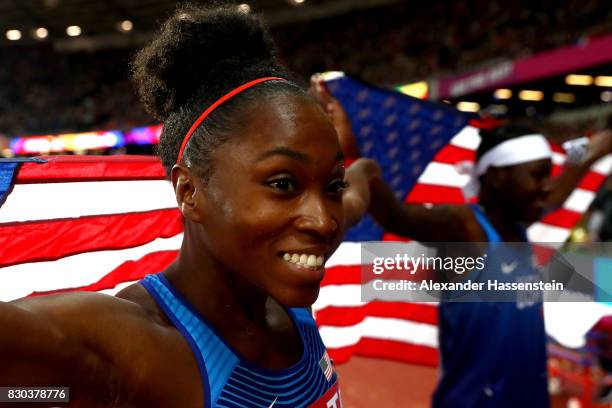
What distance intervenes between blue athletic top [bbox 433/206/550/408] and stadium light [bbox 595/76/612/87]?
12501 mm

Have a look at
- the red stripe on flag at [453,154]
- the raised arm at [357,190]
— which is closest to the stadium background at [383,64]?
the red stripe on flag at [453,154]

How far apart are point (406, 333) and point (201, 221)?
2.13m

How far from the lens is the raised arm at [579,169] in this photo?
3.39 meters

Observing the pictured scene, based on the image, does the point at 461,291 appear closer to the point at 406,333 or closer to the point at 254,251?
the point at 406,333

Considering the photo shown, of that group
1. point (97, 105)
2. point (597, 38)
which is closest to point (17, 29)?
point (97, 105)

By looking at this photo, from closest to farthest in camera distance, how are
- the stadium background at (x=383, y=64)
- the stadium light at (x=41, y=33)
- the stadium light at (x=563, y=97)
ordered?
1. the stadium background at (x=383, y=64)
2. the stadium light at (x=563, y=97)
3. the stadium light at (x=41, y=33)

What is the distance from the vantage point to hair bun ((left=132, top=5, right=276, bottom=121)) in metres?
1.25

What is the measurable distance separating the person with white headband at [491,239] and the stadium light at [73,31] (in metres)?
21.8

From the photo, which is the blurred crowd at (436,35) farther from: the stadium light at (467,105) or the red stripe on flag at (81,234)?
the red stripe on flag at (81,234)

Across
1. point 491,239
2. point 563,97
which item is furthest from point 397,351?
point 563,97

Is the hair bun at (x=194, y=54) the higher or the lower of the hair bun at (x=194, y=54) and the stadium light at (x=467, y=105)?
the higher

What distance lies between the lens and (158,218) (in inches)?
71.7

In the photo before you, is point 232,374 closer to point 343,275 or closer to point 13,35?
point 343,275

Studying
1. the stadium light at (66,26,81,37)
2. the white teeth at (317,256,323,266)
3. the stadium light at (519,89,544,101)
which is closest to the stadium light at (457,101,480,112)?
the stadium light at (519,89,544,101)
